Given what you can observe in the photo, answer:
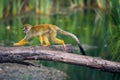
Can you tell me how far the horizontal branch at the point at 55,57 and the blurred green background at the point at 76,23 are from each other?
2.46 ft

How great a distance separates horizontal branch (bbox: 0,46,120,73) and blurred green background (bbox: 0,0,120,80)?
0.75m

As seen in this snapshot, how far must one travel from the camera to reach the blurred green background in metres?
11.0

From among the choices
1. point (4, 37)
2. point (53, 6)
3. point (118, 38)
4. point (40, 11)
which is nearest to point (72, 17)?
point (40, 11)

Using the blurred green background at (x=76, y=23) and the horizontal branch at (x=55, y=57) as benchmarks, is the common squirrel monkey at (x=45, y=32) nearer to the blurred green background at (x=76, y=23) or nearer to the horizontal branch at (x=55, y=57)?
the horizontal branch at (x=55, y=57)

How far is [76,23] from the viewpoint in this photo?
2091 cm

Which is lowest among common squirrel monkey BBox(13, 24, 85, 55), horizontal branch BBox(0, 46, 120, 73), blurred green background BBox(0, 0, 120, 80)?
blurred green background BBox(0, 0, 120, 80)

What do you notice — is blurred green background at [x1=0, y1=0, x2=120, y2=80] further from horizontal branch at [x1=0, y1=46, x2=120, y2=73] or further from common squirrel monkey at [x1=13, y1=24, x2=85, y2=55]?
common squirrel monkey at [x1=13, y1=24, x2=85, y2=55]

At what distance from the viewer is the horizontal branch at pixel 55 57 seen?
9.12 m

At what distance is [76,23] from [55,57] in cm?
1183

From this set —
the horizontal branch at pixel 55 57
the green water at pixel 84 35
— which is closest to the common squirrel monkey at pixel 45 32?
the horizontal branch at pixel 55 57

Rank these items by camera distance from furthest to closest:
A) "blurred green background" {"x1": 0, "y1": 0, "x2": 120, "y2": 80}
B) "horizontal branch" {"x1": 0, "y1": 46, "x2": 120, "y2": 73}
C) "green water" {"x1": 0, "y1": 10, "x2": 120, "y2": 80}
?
"blurred green background" {"x1": 0, "y1": 0, "x2": 120, "y2": 80} < "green water" {"x1": 0, "y1": 10, "x2": 120, "y2": 80} < "horizontal branch" {"x1": 0, "y1": 46, "x2": 120, "y2": 73}

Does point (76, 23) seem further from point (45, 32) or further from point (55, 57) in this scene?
point (55, 57)

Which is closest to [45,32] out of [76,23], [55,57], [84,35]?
[55,57]

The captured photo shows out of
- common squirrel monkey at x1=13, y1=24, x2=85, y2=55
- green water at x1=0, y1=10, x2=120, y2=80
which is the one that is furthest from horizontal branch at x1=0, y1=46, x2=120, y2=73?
green water at x1=0, y1=10, x2=120, y2=80
